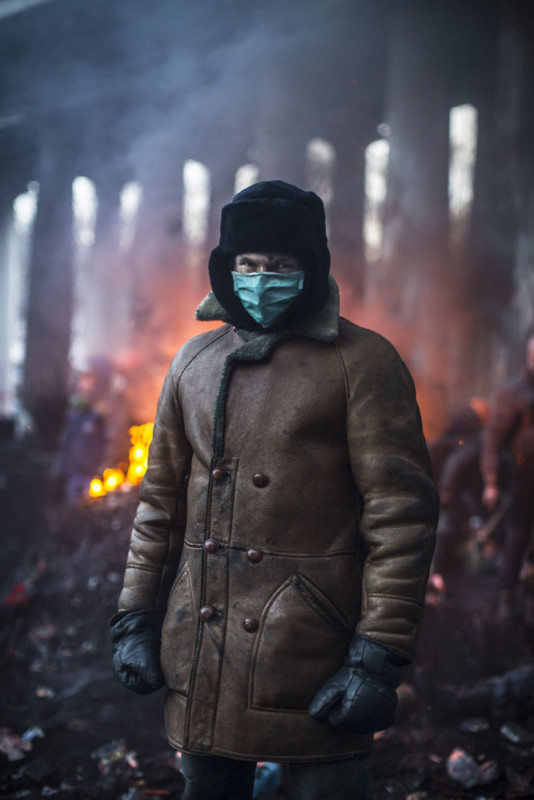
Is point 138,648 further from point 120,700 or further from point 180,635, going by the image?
point 120,700

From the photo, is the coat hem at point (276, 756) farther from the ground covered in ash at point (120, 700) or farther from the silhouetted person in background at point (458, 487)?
the silhouetted person in background at point (458, 487)

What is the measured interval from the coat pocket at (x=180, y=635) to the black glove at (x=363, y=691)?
385 millimetres

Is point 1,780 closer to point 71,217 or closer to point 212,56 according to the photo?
point 212,56

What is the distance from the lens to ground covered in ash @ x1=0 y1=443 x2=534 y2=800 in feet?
10.7

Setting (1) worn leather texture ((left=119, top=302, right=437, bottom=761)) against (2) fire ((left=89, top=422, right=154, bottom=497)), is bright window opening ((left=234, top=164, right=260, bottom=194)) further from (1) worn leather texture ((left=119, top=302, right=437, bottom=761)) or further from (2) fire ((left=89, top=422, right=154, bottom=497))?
(1) worn leather texture ((left=119, top=302, right=437, bottom=761))

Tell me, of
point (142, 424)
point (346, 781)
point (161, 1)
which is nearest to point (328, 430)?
point (346, 781)

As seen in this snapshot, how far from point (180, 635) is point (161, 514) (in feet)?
1.21

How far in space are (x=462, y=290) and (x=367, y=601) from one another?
9.95 meters

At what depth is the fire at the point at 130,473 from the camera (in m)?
5.92

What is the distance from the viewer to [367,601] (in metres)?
1.69

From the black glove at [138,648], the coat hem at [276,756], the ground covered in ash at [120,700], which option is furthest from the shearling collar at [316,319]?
the ground covered in ash at [120,700]

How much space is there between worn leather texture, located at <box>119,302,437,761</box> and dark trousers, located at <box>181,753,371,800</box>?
0.17 ft

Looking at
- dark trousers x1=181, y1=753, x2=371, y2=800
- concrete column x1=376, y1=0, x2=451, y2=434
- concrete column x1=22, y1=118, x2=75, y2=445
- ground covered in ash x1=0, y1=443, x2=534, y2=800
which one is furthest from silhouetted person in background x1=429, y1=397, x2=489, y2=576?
concrete column x1=22, y1=118, x2=75, y2=445

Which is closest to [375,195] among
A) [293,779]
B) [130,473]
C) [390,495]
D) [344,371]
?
[130,473]
